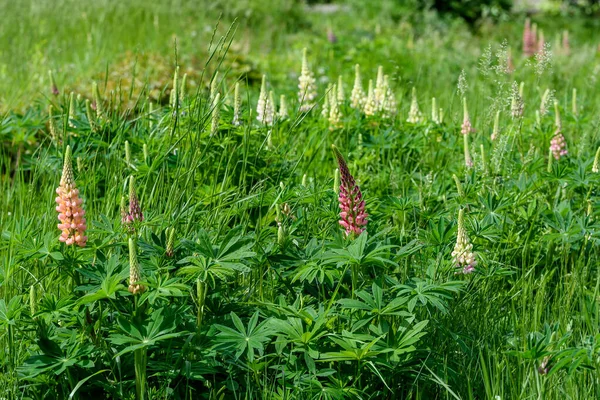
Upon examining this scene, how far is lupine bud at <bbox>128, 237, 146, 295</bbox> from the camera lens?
86.7 inches

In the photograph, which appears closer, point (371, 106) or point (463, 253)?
point (463, 253)

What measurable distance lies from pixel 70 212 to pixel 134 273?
1.23 ft

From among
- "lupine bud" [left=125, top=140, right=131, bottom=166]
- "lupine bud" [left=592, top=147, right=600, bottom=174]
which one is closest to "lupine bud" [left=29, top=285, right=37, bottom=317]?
"lupine bud" [left=125, top=140, right=131, bottom=166]

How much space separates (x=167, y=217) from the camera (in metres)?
2.68

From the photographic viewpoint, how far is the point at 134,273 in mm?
2248

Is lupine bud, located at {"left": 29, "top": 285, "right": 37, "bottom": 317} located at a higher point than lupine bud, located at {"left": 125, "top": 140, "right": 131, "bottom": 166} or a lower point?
lower

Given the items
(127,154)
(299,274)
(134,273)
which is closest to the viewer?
(134,273)

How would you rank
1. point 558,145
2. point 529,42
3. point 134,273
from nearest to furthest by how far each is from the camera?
point 134,273, point 558,145, point 529,42

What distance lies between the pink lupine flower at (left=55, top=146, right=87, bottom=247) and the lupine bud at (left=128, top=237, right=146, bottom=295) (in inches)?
12.2

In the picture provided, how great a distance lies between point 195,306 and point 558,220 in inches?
59.7

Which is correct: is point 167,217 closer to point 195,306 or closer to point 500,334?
point 195,306

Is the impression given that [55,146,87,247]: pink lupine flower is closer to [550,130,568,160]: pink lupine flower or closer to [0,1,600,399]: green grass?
[0,1,600,399]: green grass

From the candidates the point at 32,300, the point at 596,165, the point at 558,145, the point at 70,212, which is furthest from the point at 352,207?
the point at 558,145

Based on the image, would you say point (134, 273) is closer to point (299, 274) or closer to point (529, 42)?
point (299, 274)
